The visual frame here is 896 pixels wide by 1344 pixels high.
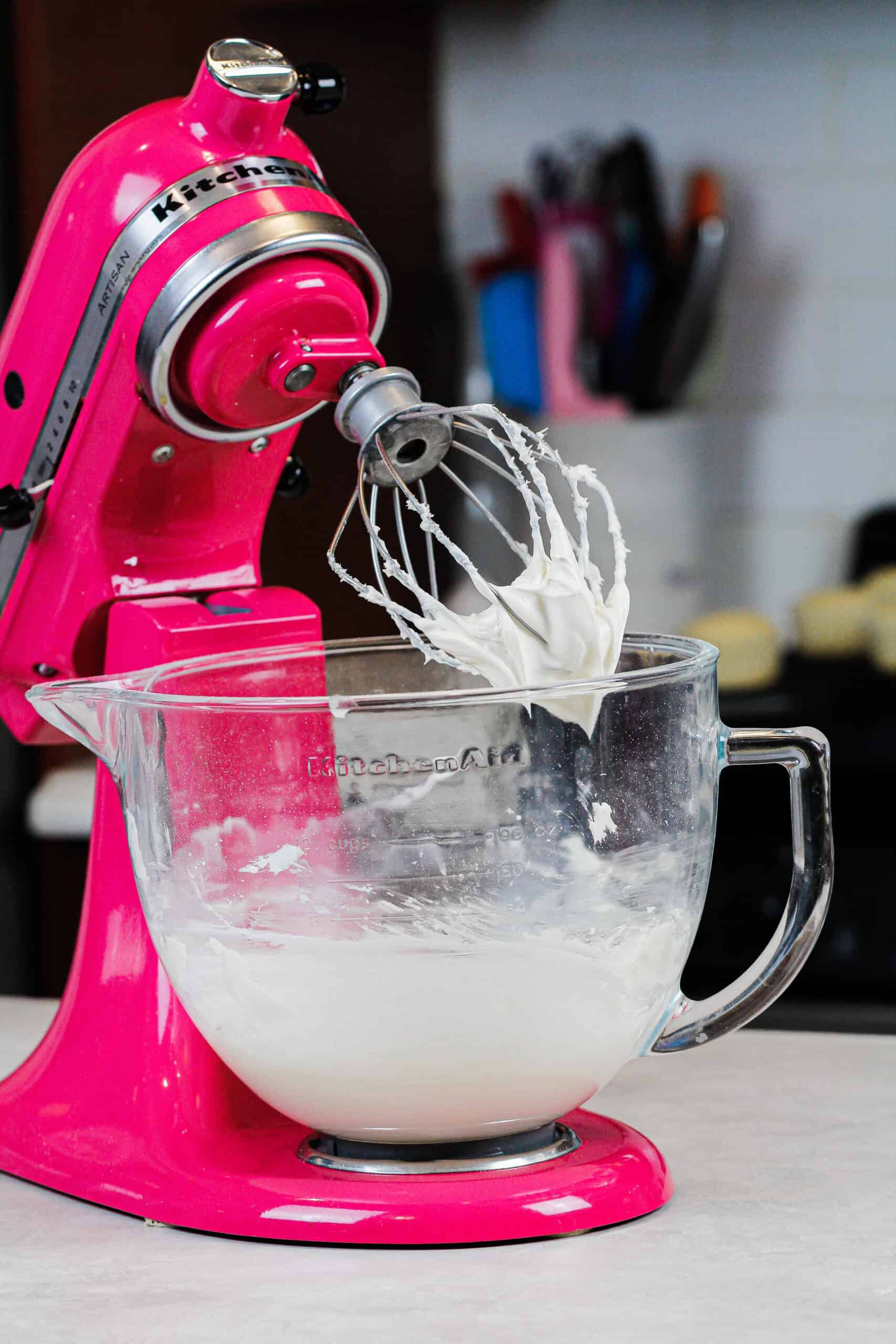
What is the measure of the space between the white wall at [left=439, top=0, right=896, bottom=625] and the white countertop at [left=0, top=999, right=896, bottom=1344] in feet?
5.33

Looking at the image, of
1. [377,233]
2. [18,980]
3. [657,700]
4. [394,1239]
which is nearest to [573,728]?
[657,700]

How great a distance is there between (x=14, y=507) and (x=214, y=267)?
146 millimetres

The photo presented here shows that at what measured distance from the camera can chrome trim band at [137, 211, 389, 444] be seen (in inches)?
25.5

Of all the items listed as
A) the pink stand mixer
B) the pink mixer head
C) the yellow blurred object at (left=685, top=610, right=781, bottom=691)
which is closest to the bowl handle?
the pink stand mixer

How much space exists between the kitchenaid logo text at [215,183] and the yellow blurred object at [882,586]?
5.06 ft

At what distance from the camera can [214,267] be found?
65 cm

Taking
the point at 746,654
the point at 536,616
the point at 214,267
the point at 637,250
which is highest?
the point at 637,250

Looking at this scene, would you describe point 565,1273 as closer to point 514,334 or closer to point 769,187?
point 514,334

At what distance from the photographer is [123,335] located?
68 cm

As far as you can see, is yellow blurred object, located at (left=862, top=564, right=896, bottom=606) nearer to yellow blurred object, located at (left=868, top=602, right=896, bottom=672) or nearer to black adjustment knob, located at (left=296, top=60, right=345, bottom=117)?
yellow blurred object, located at (left=868, top=602, right=896, bottom=672)

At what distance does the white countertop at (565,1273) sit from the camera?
20.2 inches

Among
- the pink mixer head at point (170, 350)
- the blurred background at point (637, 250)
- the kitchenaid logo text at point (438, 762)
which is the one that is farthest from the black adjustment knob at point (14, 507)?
the blurred background at point (637, 250)

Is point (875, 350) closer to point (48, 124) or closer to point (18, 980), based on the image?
point (48, 124)

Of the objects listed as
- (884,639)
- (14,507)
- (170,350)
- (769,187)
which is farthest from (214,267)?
(769,187)
